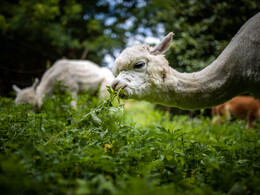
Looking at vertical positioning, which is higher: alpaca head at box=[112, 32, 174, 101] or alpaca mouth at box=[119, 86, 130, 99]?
alpaca head at box=[112, 32, 174, 101]

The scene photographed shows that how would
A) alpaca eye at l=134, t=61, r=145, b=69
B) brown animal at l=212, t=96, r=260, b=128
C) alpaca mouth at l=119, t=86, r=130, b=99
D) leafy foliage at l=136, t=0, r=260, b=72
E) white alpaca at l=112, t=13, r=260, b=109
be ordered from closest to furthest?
alpaca mouth at l=119, t=86, r=130, b=99 → white alpaca at l=112, t=13, r=260, b=109 → alpaca eye at l=134, t=61, r=145, b=69 → leafy foliage at l=136, t=0, r=260, b=72 → brown animal at l=212, t=96, r=260, b=128

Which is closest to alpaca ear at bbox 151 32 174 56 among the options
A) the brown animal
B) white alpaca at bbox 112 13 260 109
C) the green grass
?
white alpaca at bbox 112 13 260 109

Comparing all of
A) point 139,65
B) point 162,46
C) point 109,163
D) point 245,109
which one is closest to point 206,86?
point 162,46

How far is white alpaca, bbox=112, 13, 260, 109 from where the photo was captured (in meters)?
2.54

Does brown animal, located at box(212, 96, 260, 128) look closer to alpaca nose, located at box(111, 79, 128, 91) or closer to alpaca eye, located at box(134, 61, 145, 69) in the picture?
alpaca eye, located at box(134, 61, 145, 69)

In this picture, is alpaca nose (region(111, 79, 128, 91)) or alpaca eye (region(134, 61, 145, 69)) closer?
alpaca nose (region(111, 79, 128, 91))

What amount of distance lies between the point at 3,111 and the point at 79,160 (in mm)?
1396

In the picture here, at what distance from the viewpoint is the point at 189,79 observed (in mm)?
2787

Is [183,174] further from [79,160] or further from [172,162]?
[79,160]

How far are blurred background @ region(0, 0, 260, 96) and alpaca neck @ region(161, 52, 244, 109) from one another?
6.34ft

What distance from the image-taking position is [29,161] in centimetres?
144

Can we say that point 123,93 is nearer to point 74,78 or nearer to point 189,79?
point 189,79

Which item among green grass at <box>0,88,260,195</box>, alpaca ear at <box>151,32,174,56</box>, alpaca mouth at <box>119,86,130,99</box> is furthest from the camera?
alpaca ear at <box>151,32,174,56</box>

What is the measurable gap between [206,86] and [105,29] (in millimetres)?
7986
